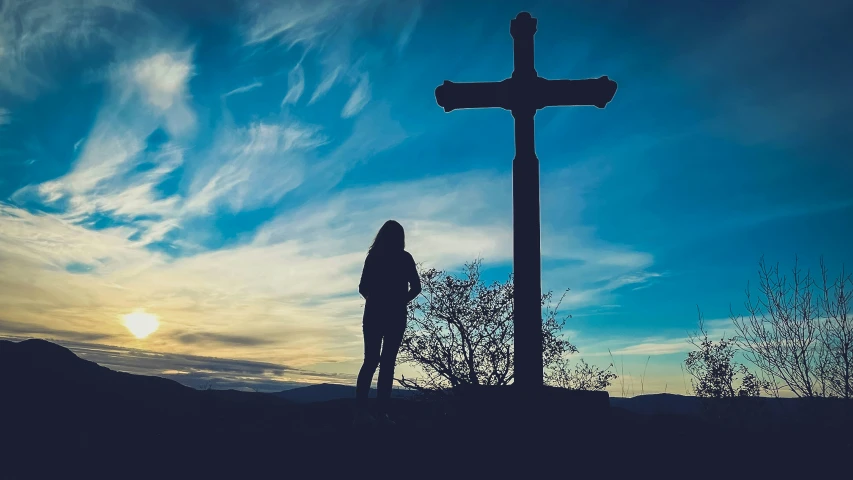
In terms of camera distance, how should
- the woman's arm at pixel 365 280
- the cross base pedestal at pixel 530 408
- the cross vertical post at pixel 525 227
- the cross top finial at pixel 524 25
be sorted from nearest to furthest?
the cross base pedestal at pixel 530 408
the cross vertical post at pixel 525 227
the cross top finial at pixel 524 25
the woman's arm at pixel 365 280

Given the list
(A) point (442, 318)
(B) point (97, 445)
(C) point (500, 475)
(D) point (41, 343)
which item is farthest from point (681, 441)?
(D) point (41, 343)

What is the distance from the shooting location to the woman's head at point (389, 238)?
6.80 meters

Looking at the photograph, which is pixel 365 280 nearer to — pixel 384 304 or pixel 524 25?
pixel 384 304

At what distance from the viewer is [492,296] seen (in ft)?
53.5

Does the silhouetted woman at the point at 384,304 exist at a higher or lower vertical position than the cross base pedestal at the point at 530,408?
higher

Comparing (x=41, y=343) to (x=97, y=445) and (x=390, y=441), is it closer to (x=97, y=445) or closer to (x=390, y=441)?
(x=97, y=445)

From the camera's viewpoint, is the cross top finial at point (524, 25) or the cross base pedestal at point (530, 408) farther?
the cross top finial at point (524, 25)

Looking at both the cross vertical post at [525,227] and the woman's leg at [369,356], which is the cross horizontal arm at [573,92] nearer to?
the cross vertical post at [525,227]

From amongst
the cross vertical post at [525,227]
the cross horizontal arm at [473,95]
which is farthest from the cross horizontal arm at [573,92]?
the cross horizontal arm at [473,95]

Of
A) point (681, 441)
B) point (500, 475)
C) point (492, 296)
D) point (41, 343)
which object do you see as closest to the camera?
point (500, 475)

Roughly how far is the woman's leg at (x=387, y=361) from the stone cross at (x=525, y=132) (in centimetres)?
159

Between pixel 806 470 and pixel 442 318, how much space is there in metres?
11.7

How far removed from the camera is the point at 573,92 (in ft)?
21.2

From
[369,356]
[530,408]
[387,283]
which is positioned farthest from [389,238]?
[530,408]
